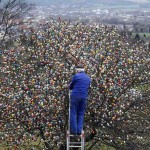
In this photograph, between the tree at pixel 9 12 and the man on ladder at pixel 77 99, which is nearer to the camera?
the man on ladder at pixel 77 99

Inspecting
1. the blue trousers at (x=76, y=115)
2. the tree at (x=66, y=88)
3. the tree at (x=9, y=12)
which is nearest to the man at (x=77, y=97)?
the blue trousers at (x=76, y=115)

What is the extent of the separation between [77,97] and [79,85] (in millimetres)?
419

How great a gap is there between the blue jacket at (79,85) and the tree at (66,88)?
3810 millimetres

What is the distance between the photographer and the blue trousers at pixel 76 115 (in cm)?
1243

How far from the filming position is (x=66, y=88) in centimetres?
1644

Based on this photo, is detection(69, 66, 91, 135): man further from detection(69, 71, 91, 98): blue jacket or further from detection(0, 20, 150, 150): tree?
detection(0, 20, 150, 150): tree

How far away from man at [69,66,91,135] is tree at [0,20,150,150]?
12.4ft

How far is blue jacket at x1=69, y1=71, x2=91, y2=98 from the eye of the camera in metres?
12.4

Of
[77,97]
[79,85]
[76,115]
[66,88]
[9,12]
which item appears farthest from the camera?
[9,12]

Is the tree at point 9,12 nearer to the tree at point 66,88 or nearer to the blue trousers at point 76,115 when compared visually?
the tree at point 66,88

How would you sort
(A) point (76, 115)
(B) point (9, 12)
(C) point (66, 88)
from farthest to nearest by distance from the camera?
(B) point (9, 12), (C) point (66, 88), (A) point (76, 115)

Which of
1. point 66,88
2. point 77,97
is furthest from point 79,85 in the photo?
point 66,88

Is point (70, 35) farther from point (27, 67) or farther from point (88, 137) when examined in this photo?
point (88, 137)

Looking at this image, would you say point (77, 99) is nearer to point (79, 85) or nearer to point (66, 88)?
point (79, 85)
